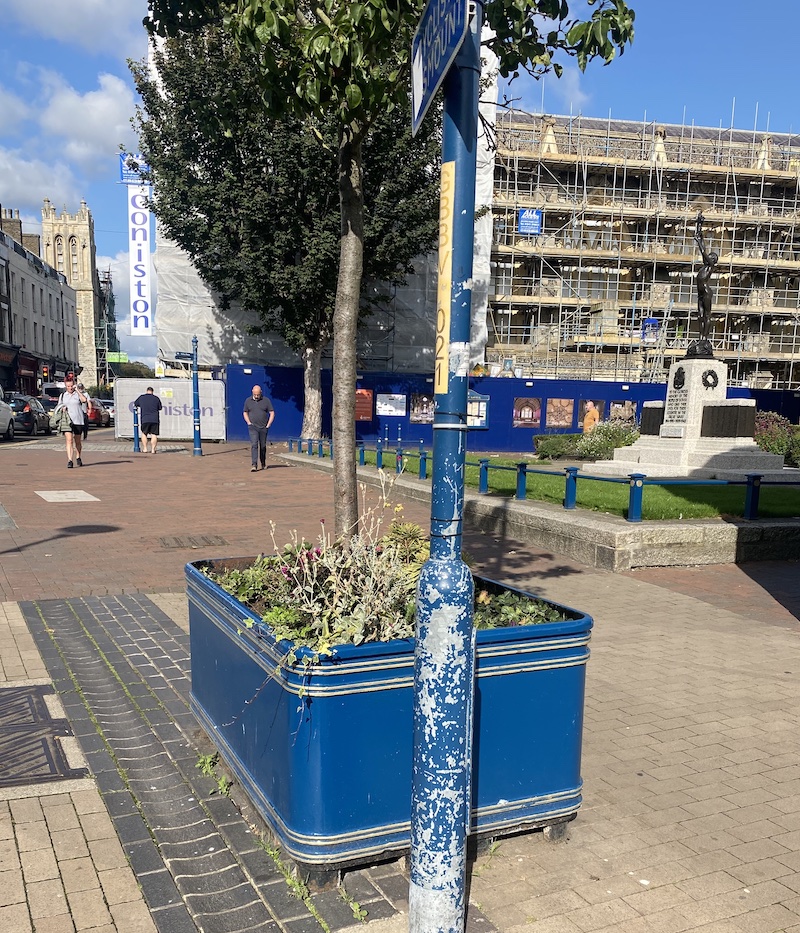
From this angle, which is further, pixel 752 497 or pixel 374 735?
pixel 752 497

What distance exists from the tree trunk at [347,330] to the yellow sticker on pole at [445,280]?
80.9 inches

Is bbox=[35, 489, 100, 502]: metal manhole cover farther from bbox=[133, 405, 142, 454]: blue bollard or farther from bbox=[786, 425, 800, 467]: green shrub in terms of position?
bbox=[786, 425, 800, 467]: green shrub

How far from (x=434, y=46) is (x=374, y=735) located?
2.35 metres

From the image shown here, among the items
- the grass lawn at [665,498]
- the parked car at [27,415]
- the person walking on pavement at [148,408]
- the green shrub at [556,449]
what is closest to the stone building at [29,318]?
the parked car at [27,415]

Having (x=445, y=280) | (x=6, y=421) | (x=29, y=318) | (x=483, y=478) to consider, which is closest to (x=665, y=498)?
(x=483, y=478)

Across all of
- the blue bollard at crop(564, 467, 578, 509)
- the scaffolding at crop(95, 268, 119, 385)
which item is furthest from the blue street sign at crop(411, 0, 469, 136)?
the scaffolding at crop(95, 268, 119, 385)

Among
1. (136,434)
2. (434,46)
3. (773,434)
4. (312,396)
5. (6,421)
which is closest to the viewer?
(434,46)

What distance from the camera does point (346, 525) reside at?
4.53m

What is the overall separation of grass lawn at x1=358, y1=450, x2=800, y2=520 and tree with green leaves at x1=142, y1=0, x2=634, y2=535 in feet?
14.3

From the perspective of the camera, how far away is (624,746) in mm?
4363

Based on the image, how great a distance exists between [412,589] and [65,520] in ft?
28.7

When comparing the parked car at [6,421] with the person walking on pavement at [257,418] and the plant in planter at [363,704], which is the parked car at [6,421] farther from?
the plant in planter at [363,704]

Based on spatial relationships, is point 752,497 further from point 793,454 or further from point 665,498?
point 793,454

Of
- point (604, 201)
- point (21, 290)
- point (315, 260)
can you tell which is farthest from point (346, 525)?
point (21, 290)
